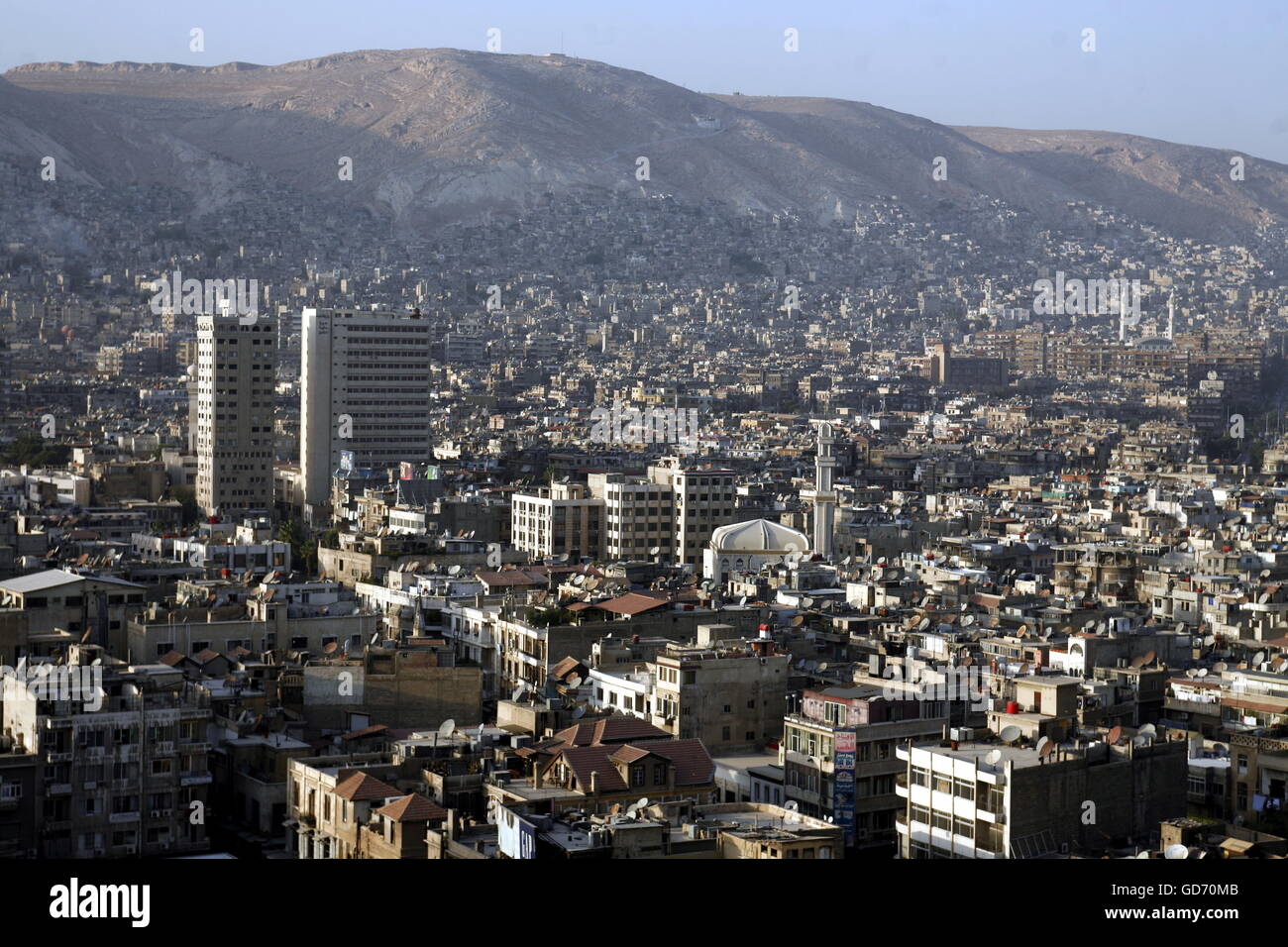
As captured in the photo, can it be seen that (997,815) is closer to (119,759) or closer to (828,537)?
(119,759)

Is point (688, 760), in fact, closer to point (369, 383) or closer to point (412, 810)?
point (412, 810)

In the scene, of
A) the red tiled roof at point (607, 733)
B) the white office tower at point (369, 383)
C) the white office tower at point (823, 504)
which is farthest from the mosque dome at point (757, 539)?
the white office tower at point (369, 383)

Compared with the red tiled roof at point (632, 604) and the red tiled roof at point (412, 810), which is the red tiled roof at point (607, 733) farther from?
the red tiled roof at point (632, 604)

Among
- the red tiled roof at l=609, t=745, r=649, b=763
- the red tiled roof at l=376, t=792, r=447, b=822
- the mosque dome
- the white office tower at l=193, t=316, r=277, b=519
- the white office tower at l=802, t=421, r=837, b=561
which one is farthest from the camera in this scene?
the white office tower at l=193, t=316, r=277, b=519

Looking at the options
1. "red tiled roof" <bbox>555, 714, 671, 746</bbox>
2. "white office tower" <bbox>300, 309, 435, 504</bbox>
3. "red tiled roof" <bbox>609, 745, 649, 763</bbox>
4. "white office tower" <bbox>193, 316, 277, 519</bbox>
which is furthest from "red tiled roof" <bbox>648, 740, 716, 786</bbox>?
"white office tower" <bbox>300, 309, 435, 504</bbox>

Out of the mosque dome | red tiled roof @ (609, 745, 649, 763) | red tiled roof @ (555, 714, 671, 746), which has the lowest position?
the mosque dome

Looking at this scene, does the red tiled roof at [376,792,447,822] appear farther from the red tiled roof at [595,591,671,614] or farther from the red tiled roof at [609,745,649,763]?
the red tiled roof at [595,591,671,614]
